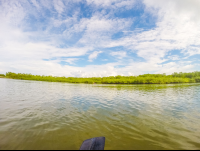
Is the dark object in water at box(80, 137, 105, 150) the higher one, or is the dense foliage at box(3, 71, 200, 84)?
the dense foliage at box(3, 71, 200, 84)

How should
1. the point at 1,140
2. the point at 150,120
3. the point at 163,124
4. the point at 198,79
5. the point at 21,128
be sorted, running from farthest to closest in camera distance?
the point at 198,79
the point at 150,120
the point at 163,124
the point at 21,128
the point at 1,140

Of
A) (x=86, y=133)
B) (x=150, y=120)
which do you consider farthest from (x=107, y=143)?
(x=150, y=120)

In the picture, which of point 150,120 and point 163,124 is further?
point 150,120

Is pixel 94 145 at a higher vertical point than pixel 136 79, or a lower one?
lower

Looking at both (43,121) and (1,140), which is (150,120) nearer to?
(43,121)

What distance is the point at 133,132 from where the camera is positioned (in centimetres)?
490

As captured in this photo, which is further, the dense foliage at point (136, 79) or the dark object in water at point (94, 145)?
the dense foliage at point (136, 79)

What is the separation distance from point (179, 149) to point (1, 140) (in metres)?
6.39

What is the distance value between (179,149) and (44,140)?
4.88 metres

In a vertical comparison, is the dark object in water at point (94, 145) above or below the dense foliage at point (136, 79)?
below

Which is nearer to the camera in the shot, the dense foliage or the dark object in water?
the dark object in water

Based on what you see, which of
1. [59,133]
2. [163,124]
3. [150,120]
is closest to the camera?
[59,133]

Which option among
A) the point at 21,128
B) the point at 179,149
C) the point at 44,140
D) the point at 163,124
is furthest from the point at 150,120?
the point at 21,128

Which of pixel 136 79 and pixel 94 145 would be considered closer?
pixel 94 145
